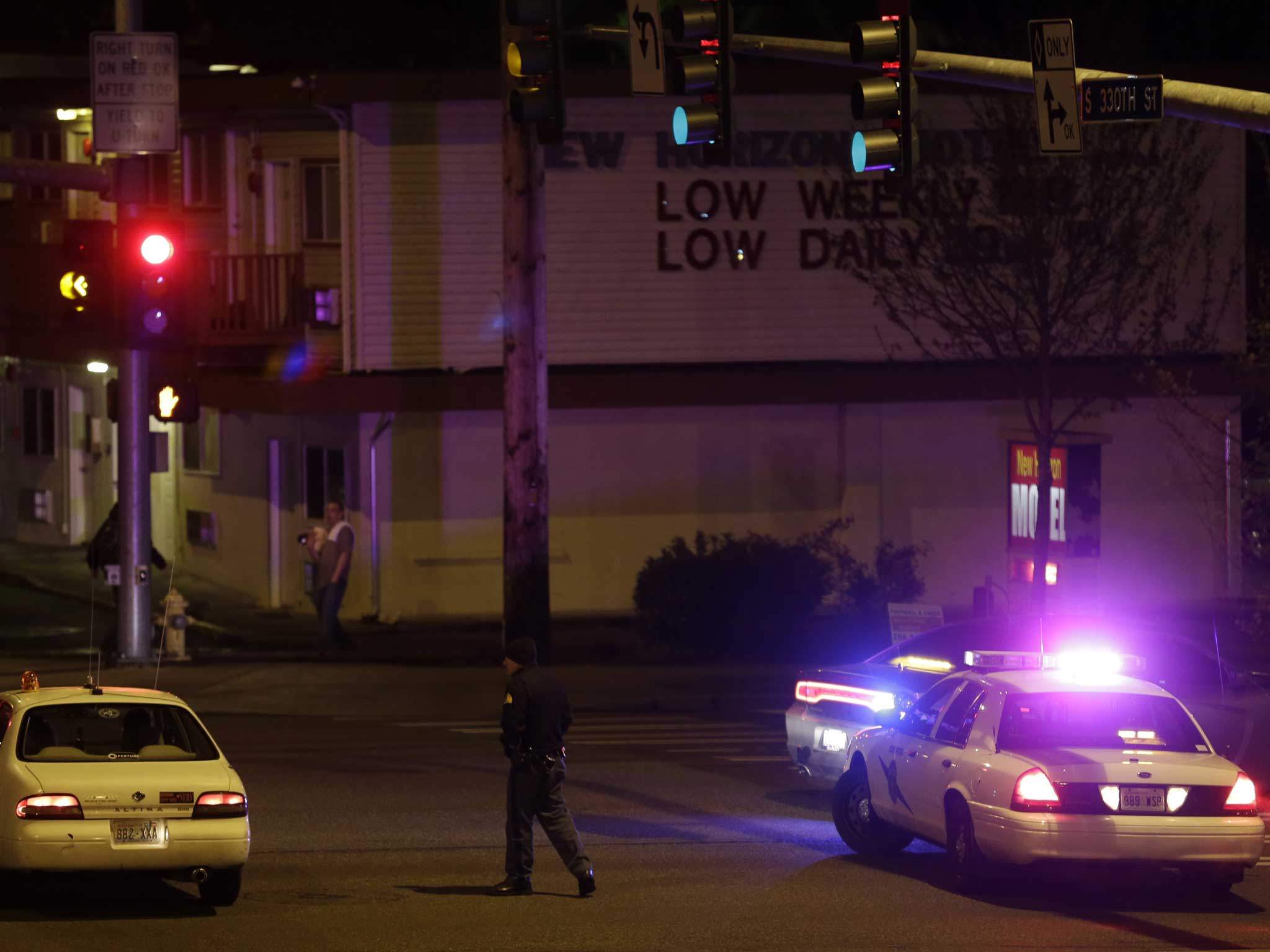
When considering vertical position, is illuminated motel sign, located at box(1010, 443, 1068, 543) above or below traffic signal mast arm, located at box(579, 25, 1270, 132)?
below

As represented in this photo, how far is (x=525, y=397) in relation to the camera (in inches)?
884

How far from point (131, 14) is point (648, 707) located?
31.4 feet

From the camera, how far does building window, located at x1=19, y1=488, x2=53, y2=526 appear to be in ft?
122

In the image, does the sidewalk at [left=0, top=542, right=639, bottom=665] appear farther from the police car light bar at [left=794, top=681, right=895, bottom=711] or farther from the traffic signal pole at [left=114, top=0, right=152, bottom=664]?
the police car light bar at [left=794, top=681, right=895, bottom=711]

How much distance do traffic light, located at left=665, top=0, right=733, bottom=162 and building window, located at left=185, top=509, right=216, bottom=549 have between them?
19897 millimetres

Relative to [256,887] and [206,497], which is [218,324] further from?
[256,887]

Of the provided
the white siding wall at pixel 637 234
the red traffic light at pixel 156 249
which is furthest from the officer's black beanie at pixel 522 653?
the white siding wall at pixel 637 234

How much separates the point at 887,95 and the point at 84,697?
6.26 metres

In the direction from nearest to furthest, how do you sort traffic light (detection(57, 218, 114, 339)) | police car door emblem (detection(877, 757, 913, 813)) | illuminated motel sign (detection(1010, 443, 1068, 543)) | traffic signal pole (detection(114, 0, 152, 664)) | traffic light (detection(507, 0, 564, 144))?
police car door emblem (detection(877, 757, 913, 813)) < traffic light (detection(507, 0, 564, 144)) < traffic light (detection(57, 218, 114, 339)) < traffic signal pole (detection(114, 0, 152, 664)) < illuminated motel sign (detection(1010, 443, 1068, 543))

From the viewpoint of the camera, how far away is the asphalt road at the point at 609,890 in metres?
10.8

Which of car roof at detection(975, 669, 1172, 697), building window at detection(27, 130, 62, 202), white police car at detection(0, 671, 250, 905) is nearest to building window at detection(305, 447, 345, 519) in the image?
building window at detection(27, 130, 62, 202)

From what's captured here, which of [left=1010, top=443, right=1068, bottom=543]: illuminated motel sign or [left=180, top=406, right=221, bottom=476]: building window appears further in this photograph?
[left=180, top=406, right=221, bottom=476]: building window

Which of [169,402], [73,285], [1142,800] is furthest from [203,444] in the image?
[1142,800]

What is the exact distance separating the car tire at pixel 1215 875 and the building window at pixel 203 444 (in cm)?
2241
